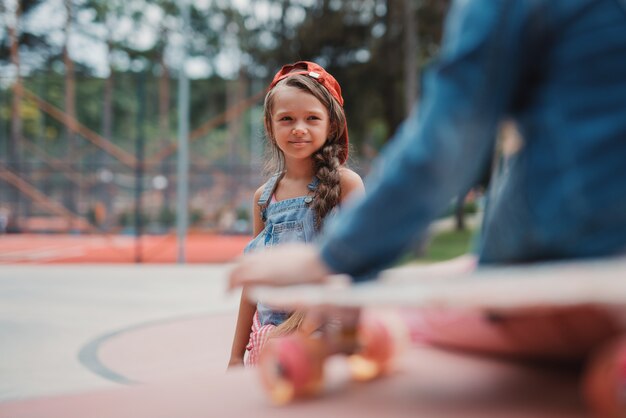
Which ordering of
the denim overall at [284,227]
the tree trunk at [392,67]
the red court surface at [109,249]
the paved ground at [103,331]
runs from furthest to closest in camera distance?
the tree trunk at [392,67] → the red court surface at [109,249] → the paved ground at [103,331] → the denim overall at [284,227]

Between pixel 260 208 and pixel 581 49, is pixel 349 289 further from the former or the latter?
pixel 260 208

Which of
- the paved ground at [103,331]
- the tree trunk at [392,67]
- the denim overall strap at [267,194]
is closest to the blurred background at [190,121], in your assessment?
the tree trunk at [392,67]

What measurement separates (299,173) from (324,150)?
10 centimetres

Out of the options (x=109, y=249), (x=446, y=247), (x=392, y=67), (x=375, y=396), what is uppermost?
(x=392, y=67)

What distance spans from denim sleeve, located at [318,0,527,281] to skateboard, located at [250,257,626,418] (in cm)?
6

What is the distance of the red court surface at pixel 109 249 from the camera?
1334 centimetres

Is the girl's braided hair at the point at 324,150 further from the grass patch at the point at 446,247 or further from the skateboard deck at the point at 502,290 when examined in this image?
the grass patch at the point at 446,247

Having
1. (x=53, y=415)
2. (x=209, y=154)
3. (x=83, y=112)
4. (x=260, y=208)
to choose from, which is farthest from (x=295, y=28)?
(x=53, y=415)

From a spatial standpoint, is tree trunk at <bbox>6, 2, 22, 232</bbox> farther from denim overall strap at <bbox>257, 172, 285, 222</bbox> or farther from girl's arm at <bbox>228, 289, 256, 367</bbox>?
girl's arm at <bbox>228, 289, 256, 367</bbox>

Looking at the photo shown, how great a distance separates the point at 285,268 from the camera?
794 millimetres

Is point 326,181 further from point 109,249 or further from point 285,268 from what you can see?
point 109,249

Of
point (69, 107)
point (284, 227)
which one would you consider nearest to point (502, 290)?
point (284, 227)

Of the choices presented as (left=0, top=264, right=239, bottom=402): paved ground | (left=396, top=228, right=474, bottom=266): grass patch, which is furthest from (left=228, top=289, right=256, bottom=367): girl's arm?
(left=396, top=228, right=474, bottom=266): grass patch

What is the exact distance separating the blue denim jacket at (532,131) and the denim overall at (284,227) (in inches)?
41.0
